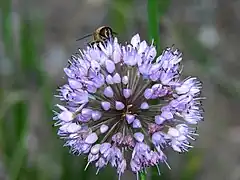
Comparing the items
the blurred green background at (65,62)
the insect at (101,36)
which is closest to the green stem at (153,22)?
the insect at (101,36)

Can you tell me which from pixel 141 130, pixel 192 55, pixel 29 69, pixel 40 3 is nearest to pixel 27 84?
pixel 29 69

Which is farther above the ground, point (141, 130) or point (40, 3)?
point (40, 3)

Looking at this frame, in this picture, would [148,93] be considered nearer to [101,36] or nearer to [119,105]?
[119,105]

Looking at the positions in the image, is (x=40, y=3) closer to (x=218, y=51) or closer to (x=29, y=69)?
(x=29, y=69)

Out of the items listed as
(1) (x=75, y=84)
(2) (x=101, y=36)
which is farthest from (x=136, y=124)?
(2) (x=101, y=36)

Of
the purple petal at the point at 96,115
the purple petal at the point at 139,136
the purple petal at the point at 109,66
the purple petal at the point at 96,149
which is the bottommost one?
the purple petal at the point at 96,149

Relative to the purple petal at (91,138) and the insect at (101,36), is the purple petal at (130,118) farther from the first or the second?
the insect at (101,36)

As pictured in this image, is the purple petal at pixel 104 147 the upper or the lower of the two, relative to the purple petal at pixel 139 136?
lower
